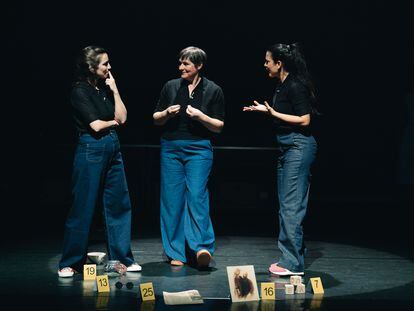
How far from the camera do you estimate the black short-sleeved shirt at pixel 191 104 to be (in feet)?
15.3

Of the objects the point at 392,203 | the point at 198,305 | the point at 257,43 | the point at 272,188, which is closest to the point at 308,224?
the point at 272,188

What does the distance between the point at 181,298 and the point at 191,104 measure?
57.5 inches

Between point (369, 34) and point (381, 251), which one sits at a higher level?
point (369, 34)

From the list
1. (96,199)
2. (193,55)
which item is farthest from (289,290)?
(193,55)

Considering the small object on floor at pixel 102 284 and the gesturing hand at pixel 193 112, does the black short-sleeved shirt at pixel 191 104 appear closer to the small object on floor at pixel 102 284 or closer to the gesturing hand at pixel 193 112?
the gesturing hand at pixel 193 112

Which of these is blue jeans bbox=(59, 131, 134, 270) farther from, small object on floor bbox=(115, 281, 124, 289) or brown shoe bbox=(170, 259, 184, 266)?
small object on floor bbox=(115, 281, 124, 289)

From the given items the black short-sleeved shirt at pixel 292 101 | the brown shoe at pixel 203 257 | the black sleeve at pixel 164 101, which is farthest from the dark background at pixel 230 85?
the black short-sleeved shirt at pixel 292 101

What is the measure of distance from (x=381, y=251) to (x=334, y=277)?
1.11 metres

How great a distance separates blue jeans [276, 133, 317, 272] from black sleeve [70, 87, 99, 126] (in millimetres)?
1070

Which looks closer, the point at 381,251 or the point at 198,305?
the point at 198,305

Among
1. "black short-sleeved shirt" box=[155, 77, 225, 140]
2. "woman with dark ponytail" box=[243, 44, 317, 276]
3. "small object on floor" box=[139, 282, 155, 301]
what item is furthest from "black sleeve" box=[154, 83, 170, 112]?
"small object on floor" box=[139, 282, 155, 301]

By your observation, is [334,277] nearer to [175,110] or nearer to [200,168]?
[200,168]

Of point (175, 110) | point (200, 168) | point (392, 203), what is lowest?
point (392, 203)

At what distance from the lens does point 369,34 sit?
27.0 feet
